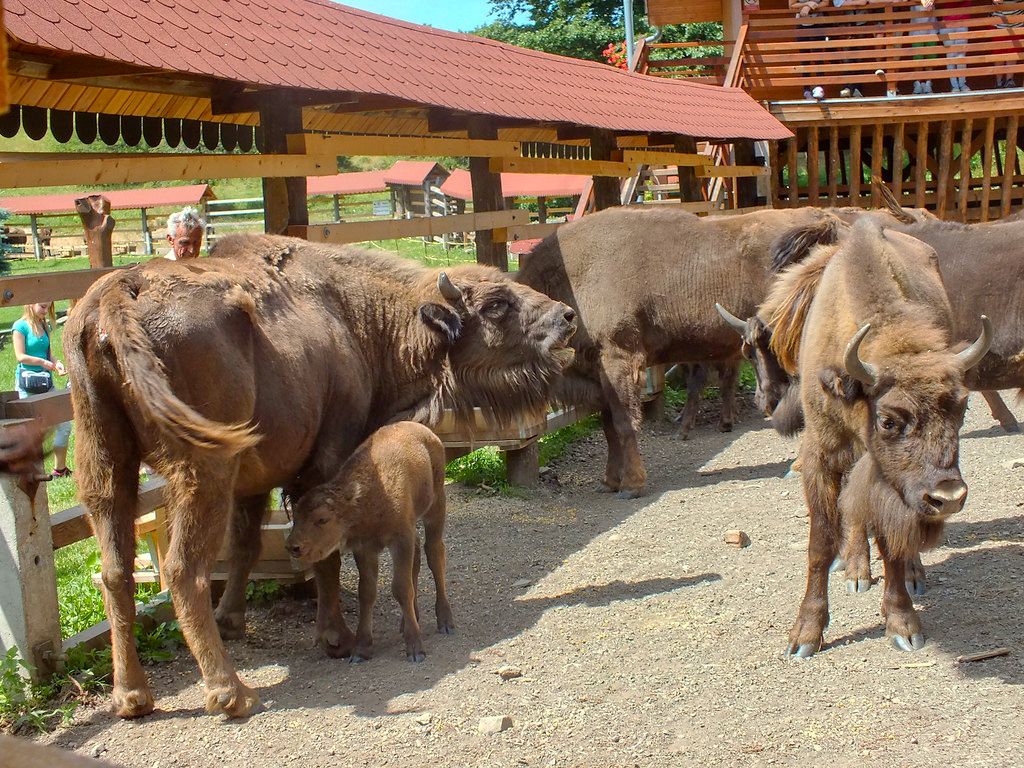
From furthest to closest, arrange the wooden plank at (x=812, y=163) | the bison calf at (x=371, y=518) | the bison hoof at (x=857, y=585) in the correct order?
the wooden plank at (x=812, y=163), the bison hoof at (x=857, y=585), the bison calf at (x=371, y=518)

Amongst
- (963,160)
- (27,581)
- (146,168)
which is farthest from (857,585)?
(963,160)

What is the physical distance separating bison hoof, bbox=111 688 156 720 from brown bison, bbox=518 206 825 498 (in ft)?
17.1

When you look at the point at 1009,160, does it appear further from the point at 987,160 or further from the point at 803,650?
the point at 803,650

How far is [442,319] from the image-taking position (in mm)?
6562

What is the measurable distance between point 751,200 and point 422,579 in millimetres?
16049

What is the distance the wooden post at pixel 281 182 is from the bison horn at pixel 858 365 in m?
3.59

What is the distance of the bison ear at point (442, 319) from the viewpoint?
257 inches

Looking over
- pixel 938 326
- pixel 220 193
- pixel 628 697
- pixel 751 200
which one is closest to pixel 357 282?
pixel 628 697

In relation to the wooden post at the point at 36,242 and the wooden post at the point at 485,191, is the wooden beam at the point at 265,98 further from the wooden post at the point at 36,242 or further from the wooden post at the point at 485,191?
the wooden post at the point at 36,242

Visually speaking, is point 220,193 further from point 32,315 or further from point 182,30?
point 182,30

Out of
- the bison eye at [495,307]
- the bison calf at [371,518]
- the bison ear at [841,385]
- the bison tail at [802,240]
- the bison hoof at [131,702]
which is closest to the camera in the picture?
the bison hoof at [131,702]

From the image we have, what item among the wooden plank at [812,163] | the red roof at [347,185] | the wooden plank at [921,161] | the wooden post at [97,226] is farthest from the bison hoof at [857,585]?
the red roof at [347,185]

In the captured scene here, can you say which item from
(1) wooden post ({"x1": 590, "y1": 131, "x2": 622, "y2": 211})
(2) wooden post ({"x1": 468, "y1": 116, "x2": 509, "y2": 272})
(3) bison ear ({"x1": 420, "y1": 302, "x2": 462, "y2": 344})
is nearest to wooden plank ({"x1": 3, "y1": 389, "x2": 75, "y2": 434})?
(3) bison ear ({"x1": 420, "y1": 302, "x2": 462, "y2": 344})

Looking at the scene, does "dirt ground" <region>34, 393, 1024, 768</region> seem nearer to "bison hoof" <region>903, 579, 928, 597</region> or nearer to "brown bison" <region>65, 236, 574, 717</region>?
"bison hoof" <region>903, 579, 928, 597</region>
